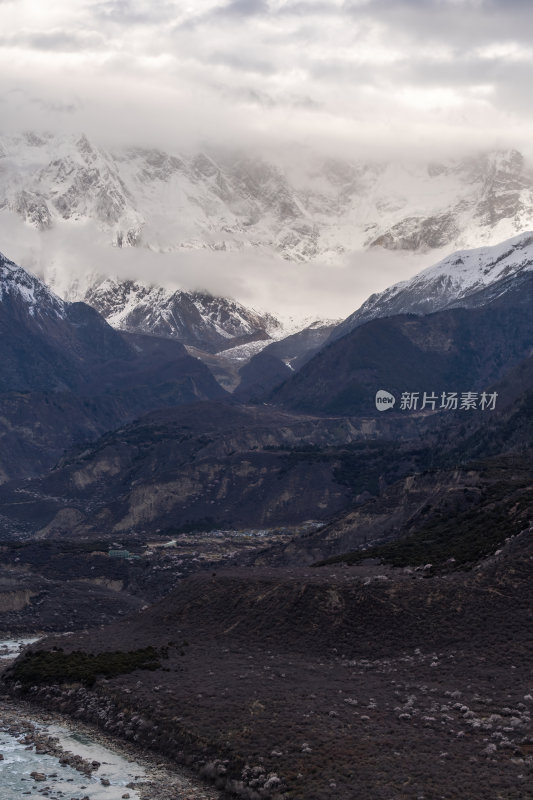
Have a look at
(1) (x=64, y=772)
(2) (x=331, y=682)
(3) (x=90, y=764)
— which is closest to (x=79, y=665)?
(3) (x=90, y=764)

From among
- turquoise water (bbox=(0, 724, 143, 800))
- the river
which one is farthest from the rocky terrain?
turquoise water (bbox=(0, 724, 143, 800))

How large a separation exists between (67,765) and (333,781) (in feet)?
77.3

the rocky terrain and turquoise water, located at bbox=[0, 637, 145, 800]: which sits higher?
the rocky terrain

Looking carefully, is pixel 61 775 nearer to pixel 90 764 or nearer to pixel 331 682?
pixel 90 764

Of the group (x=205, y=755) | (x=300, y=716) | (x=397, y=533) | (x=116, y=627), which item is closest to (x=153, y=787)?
(x=205, y=755)

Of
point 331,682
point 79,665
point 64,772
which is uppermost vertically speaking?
point 331,682

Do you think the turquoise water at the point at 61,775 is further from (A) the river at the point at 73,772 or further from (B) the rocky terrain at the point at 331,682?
(B) the rocky terrain at the point at 331,682

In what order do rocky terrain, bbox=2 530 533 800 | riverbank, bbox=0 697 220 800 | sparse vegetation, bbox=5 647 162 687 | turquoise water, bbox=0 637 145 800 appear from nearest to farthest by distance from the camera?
rocky terrain, bbox=2 530 533 800, turquoise water, bbox=0 637 145 800, riverbank, bbox=0 697 220 800, sparse vegetation, bbox=5 647 162 687

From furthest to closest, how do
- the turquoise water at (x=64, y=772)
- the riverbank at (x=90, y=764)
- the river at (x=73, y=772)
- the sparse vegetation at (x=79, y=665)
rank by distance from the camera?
1. the sparse vegetation at (x=79, y=665)
2. the riverbank at (x=90, y=764)
3. the turquoise water at (x=64, y=772)
4. the river at (x=73, y=772)

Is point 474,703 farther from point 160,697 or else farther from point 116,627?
point 116,627

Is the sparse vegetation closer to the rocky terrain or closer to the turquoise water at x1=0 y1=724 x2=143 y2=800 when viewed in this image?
the rocky terrain

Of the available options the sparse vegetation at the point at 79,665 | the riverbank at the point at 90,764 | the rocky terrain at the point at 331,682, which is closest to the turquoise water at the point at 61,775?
the riverbank at the point at 90,764

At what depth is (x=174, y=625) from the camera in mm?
141000

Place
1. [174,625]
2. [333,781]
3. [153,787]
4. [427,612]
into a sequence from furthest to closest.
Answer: [174,625] → [427,612] → [153,787] → [333,781]
